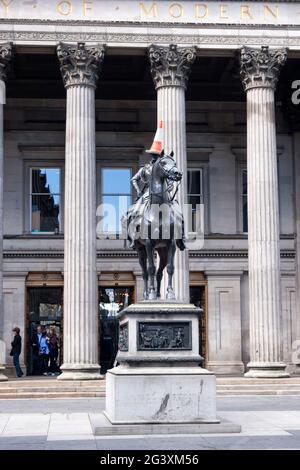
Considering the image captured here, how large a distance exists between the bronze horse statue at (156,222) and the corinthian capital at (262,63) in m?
15.8

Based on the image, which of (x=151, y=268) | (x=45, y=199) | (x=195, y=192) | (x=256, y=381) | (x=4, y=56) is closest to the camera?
(x=151, y=268)

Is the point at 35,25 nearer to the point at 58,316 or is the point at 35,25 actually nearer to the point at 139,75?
the point at 139,75

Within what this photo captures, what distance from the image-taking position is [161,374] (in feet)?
59.6

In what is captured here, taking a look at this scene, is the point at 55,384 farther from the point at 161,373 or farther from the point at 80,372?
the point at 161,373

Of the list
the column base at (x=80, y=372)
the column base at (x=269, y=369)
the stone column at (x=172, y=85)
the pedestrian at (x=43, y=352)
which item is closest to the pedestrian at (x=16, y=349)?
the pedestrian at (x=43, y=352)

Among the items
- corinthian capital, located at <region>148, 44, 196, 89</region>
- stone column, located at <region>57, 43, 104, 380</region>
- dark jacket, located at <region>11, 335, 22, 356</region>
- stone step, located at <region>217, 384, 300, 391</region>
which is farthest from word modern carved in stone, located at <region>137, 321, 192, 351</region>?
dark jacket, located at <region>11, 335, 22, 356</region>

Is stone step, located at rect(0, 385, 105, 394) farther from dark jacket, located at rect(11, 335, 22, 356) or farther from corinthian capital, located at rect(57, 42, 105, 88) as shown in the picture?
corinthian capital, located at rect(57, 42, 105, 88)

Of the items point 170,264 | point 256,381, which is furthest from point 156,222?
point 256,381

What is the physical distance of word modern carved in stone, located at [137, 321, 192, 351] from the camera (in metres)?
18.7

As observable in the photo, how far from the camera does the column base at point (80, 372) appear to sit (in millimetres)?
31906

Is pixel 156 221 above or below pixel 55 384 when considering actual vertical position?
above

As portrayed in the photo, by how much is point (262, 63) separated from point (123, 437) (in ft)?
68.2

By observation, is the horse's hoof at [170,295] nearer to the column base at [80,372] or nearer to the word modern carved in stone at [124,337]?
the word modern carved in stone at [124,337]
